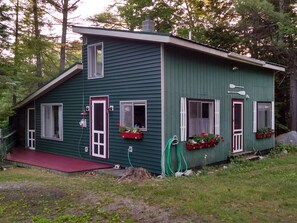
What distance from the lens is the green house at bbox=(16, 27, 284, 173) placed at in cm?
812

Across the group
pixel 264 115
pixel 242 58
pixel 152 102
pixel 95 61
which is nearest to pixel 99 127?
pixel 95 61

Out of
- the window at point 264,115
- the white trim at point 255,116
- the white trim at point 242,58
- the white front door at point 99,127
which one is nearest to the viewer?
the white trim at point 242,58

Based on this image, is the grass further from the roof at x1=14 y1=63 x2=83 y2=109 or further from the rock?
the rock

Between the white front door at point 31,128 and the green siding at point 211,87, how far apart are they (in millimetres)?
7565

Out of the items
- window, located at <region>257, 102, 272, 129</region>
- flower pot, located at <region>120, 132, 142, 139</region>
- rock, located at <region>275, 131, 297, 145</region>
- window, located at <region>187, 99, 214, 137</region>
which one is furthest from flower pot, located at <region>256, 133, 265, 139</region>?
flower pot, located at <region>120, 132, 142, 139</region>

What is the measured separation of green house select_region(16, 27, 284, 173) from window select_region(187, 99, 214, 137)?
0.03 metres

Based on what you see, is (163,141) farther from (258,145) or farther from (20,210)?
(258,145)

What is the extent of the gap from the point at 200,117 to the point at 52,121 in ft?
19.8

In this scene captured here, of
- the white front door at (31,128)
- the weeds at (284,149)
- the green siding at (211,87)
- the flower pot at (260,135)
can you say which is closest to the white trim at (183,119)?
the green siding at (211,87)

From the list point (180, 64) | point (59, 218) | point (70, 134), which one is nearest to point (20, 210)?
point (59, 218)

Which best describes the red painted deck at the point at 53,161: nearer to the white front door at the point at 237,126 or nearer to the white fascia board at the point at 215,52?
the white fascia board at the point at 215,52

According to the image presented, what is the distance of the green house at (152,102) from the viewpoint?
26.7 feet

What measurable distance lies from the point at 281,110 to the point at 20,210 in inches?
619

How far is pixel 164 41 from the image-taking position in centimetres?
754
